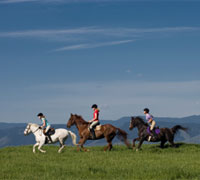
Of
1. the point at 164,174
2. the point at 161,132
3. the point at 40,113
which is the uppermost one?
the point at 40,113

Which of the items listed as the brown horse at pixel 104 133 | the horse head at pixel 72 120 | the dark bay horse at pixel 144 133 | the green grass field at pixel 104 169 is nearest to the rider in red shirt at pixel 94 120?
the brown horse at pixel 104 133

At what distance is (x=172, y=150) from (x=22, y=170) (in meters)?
11.3

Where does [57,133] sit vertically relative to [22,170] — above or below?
above

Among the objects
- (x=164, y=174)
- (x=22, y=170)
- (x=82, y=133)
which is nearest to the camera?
(x=164, y=174)

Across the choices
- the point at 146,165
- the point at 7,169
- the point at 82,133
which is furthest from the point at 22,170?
the point at 82,133

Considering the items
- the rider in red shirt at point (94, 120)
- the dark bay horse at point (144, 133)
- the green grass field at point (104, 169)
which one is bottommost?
the green grass field at point (104, 169)

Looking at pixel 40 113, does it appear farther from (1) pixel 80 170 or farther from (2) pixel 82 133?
(1) pixel 80 170

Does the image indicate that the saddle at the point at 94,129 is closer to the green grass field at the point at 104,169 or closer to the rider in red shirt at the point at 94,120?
the rider in red shirt at the point at 94,120

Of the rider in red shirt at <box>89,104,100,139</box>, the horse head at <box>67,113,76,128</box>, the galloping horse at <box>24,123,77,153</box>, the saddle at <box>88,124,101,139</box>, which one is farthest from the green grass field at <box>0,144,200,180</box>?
the horse head at <box>67,113,76,128</box>

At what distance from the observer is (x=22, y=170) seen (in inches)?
614

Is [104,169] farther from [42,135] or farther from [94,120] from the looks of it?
[42,135]

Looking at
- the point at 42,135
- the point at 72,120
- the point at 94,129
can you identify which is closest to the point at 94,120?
the point at 94,129

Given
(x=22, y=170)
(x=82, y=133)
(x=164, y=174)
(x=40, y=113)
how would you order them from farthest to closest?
(x=82, y=133) → (x=40, y=113) → (x=22, y=170) → (x=164, y=174)

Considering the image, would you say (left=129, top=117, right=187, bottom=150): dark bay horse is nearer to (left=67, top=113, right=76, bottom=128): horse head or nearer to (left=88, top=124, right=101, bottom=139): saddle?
(left=88, top=124, right=101, bottom=139): saddle
